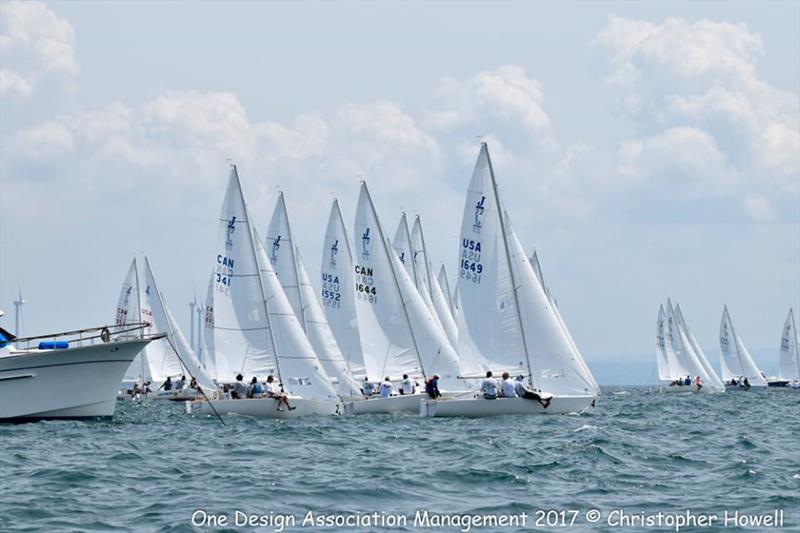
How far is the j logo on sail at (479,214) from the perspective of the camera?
46625mm

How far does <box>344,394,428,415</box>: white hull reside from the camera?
4753 cm

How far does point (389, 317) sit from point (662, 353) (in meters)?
64.5

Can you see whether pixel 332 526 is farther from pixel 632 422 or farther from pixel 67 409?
pixel 632 422

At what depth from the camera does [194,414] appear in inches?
1855

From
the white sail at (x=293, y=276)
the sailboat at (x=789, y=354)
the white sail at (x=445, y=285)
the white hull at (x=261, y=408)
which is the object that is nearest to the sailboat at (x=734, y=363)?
the sailboat at (x=789, y=354)

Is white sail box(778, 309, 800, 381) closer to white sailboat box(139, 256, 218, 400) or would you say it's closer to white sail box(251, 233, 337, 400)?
white sailboat box(139, 256, 218, 400)

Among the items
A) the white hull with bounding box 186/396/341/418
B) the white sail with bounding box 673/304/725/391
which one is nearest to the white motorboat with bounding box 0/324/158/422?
the white hull with bounding box 186/396/341/418

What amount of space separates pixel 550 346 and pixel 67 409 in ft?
53.8

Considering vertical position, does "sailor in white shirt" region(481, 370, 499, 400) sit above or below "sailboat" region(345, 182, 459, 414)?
below

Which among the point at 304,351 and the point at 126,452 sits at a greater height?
the point at 304,351

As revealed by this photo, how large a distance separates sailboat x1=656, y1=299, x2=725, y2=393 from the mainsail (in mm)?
62434

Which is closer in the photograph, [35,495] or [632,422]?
[35,495]

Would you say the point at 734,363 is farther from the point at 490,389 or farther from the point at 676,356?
the point at 490,389

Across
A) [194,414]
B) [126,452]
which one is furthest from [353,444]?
[194,414]
